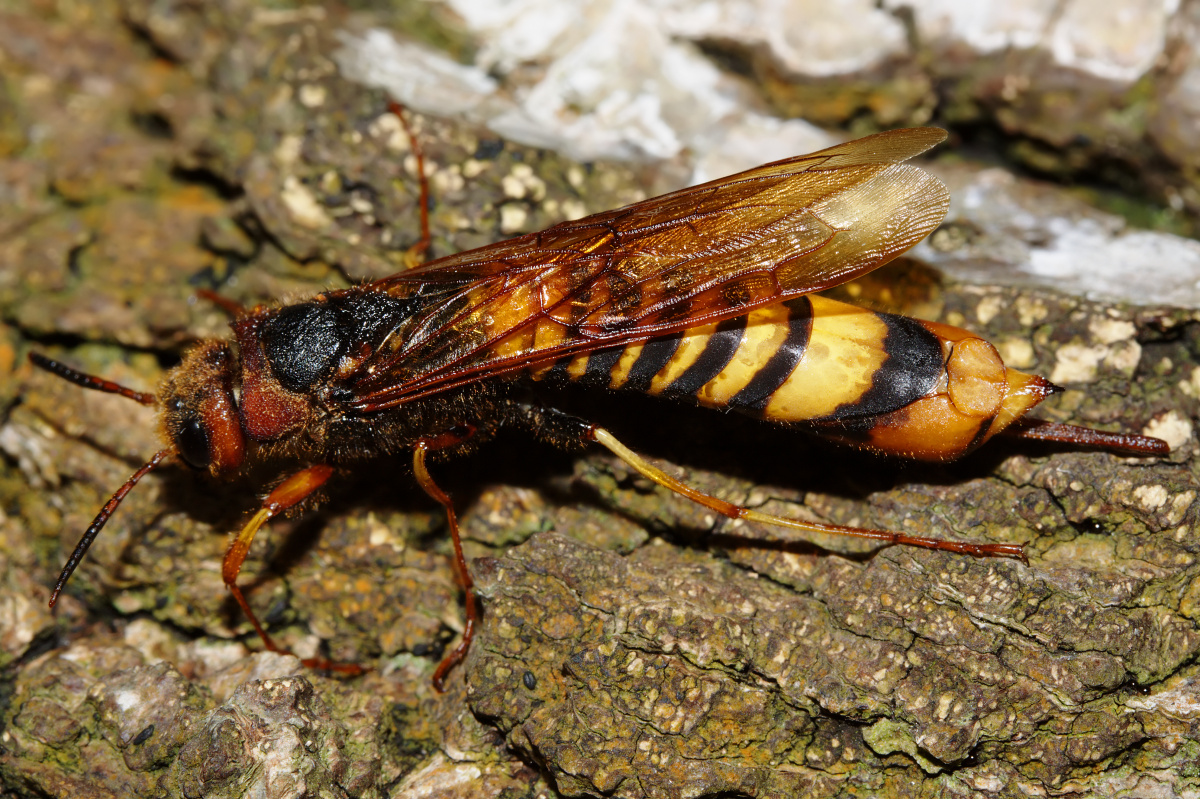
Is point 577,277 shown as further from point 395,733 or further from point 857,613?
point 395,733

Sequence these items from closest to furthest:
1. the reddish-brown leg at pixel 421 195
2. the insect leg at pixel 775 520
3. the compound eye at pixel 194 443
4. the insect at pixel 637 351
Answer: the insect leg at pixel 775 520, the insect at pixel 637 351, the compound eye at pixel 194 443, the reddish-brown leg at pixel 421 195

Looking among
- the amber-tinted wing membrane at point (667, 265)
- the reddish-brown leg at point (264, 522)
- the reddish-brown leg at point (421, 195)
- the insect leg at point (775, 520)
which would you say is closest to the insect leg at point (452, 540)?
the amber-tinted wing membrane at point (667, 265)

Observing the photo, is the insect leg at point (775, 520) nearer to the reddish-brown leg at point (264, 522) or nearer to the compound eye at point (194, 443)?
the reddish-brown leg at point (264, 522)

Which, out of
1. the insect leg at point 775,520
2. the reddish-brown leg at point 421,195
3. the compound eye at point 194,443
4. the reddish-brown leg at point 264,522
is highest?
the reddish-brown leg at point 421,195

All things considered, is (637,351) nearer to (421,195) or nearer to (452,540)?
(452,540)

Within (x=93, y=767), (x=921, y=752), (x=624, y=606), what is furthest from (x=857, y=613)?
(x=93, y=767)

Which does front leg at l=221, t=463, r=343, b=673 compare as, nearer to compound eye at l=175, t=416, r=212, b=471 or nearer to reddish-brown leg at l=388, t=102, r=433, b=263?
compound eye at l=175, t=416, r=212, b=471

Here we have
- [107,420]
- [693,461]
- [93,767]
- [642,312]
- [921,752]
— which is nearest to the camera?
[921,752]

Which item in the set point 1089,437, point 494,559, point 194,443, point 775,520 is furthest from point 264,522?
point 1089,437
